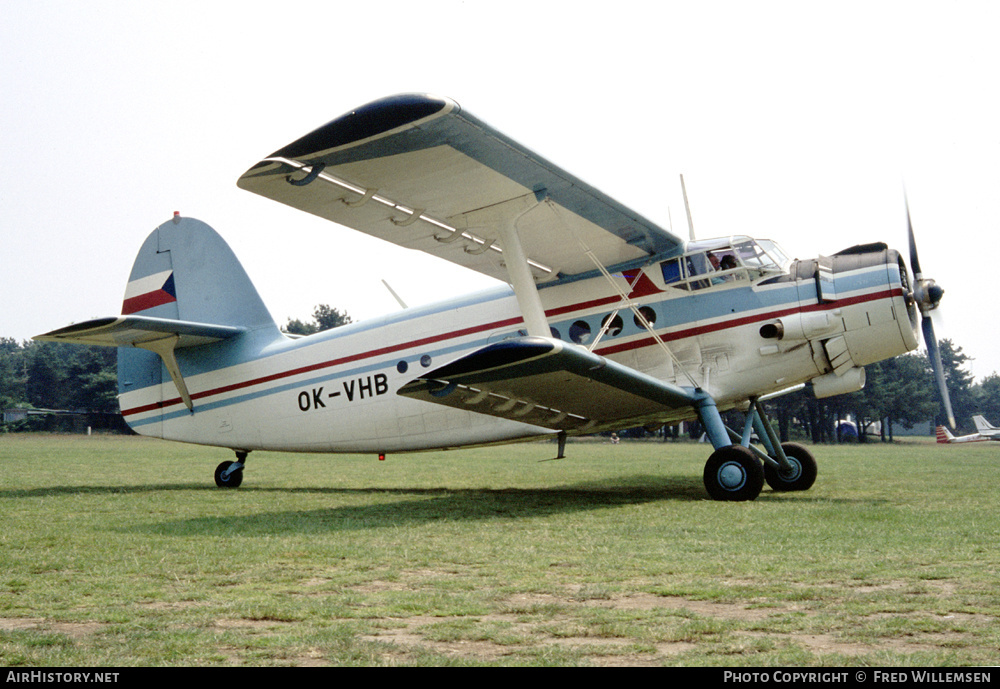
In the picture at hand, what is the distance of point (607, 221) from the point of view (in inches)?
372

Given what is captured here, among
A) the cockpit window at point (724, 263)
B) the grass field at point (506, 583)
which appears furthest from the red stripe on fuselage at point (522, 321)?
the grass field at point (506, 583)

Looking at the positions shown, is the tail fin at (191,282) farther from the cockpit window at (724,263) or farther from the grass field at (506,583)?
the cockpit window at (724,263)

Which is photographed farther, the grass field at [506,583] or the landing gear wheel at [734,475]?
the landing gear wheel at [734,475]

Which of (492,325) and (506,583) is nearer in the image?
(506,583)

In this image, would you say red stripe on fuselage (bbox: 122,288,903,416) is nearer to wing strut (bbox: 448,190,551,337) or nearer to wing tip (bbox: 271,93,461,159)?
wing strut (bbox: 448,190,551,337)

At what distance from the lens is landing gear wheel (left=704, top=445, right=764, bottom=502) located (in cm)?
858

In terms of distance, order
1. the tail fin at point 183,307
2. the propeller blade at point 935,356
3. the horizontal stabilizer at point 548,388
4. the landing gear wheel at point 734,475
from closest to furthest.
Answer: the horizontal stabilizer at point 548,388 < the landing gear wheel at point 734,475 < the propeller blade at point 935,356 < the tail fin at point 183,307

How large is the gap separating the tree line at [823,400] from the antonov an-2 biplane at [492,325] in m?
35.8

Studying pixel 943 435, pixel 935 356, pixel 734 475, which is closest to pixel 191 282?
pixel 734 475

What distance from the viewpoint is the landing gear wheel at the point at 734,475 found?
8578 mm

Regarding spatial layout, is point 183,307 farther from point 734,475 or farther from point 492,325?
point 734,475

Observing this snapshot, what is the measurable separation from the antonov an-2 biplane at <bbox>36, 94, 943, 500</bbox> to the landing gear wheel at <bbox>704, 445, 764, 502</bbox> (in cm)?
2

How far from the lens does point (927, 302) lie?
9391 mm

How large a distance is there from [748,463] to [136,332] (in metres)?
8.84
